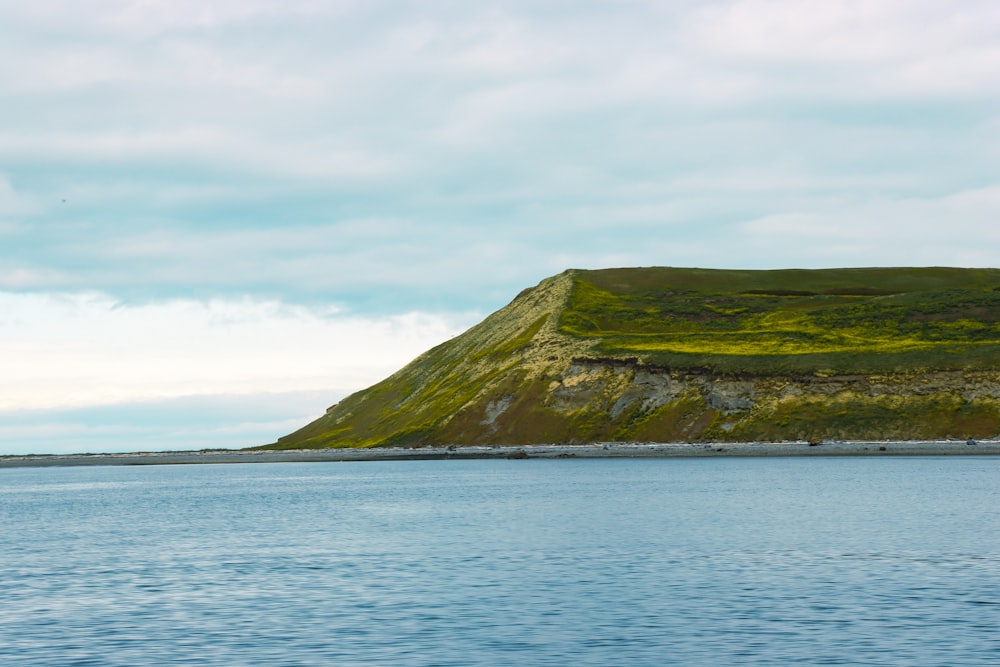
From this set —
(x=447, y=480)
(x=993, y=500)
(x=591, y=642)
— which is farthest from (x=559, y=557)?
(x=447, y=480)

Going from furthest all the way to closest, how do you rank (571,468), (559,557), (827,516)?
1. (571,468)
2. (827,516)
3. (559,557)

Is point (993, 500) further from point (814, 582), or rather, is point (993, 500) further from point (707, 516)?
point (814, 582)

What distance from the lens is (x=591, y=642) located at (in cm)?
3653

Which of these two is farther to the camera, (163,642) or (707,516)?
(707,516)

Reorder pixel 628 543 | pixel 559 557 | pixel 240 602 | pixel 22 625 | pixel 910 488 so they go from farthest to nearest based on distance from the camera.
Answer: pixel 910 488
pixel 628 543
pixel 559 557
pixel 240 602
pixel 22 625

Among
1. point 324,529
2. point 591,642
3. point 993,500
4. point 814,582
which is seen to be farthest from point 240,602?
point 993,500

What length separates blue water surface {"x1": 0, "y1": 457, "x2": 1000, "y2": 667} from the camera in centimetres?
3581

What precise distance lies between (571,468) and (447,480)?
26.5 m

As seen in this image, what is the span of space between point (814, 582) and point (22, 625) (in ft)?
103

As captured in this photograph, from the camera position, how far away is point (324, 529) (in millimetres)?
83125

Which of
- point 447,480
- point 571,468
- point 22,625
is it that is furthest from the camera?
point 571,468

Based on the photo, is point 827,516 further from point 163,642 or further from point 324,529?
point 163,642

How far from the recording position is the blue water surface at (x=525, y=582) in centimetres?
3581

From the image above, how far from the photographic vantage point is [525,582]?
51125mm
